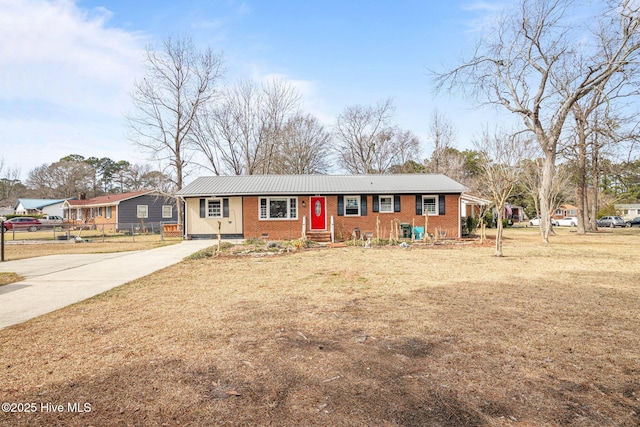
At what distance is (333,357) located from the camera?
11.8 ft

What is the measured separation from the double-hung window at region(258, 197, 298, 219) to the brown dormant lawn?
41.0ft

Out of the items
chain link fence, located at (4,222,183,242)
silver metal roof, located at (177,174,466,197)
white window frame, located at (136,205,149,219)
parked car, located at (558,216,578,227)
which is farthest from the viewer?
parked car, located at (558,216,578,227)

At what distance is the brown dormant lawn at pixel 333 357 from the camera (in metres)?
2.62

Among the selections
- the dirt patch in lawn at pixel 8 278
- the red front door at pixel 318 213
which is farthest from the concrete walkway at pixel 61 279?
the red front door at pixel 318 213

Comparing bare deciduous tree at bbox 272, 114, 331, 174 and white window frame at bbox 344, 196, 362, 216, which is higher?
bare deciduous tree at bbox 272, 114, 331, 174

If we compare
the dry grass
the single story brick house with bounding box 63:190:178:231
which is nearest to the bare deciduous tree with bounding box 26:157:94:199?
the single story brick house with bounding box 63:190:178:231

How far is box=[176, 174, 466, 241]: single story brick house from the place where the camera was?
62.8 feet

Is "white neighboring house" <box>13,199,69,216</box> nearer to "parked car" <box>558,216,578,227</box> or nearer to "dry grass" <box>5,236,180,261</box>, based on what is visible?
"dry grass" <box>5,236,180,261</box>

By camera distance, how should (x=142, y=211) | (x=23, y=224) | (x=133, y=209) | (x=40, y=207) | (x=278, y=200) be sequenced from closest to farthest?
(x=278, y=200), (x=23, y=224), (x=133, y=209), (x=142, y=211), (x=40, y=207)

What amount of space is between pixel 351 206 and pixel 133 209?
2404 centimetres

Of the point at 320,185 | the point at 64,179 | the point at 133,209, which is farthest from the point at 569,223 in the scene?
the point at 64,179

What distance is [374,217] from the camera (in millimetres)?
19219

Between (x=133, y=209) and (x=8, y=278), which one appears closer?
(x=8, y=278)

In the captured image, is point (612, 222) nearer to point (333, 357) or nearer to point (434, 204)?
point (434, 204)
